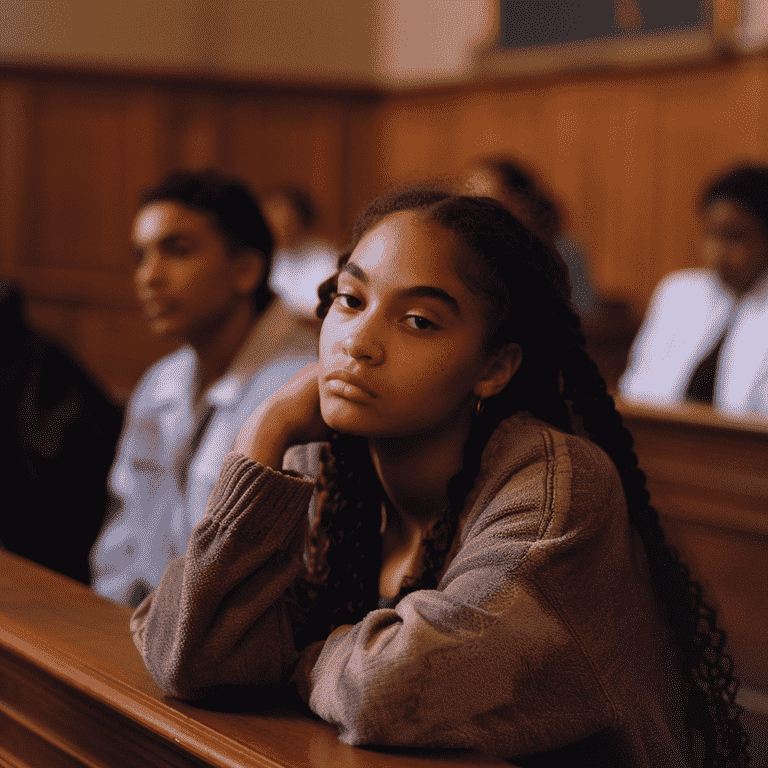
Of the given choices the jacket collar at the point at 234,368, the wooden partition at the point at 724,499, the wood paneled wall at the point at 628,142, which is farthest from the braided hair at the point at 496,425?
the wood paneled wall at the point at 628,142

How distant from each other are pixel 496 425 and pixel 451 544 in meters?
0.16

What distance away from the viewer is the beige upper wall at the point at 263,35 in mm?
7496

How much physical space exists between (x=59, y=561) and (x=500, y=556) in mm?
1810

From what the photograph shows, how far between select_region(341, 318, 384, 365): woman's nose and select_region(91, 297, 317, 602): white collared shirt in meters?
0.96

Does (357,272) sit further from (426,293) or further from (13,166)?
(13,166)

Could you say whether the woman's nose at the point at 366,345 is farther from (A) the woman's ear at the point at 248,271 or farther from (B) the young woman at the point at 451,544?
(A) the woman's ear at the point at 248,271

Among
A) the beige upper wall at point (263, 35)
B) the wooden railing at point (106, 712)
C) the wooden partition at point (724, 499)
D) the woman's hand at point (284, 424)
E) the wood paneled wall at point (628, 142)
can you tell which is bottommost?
the wooden partition at point (724, 499)

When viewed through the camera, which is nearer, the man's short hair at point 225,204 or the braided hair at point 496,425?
the braided hair at point 496,425

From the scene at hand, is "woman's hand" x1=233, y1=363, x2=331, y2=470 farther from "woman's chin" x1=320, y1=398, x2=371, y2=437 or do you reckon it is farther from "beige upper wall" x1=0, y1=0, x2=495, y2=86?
"beige upper wall" x1=0, y1=0, x2=495, y2=86

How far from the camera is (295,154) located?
27.6ft

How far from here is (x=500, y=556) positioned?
3.57ft

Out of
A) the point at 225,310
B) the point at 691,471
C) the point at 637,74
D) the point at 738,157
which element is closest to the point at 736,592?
the point at 691,471

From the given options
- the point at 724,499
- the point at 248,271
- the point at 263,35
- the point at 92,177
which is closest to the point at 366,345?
the point at 248,271

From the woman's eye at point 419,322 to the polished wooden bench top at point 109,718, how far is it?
1.50 ft
